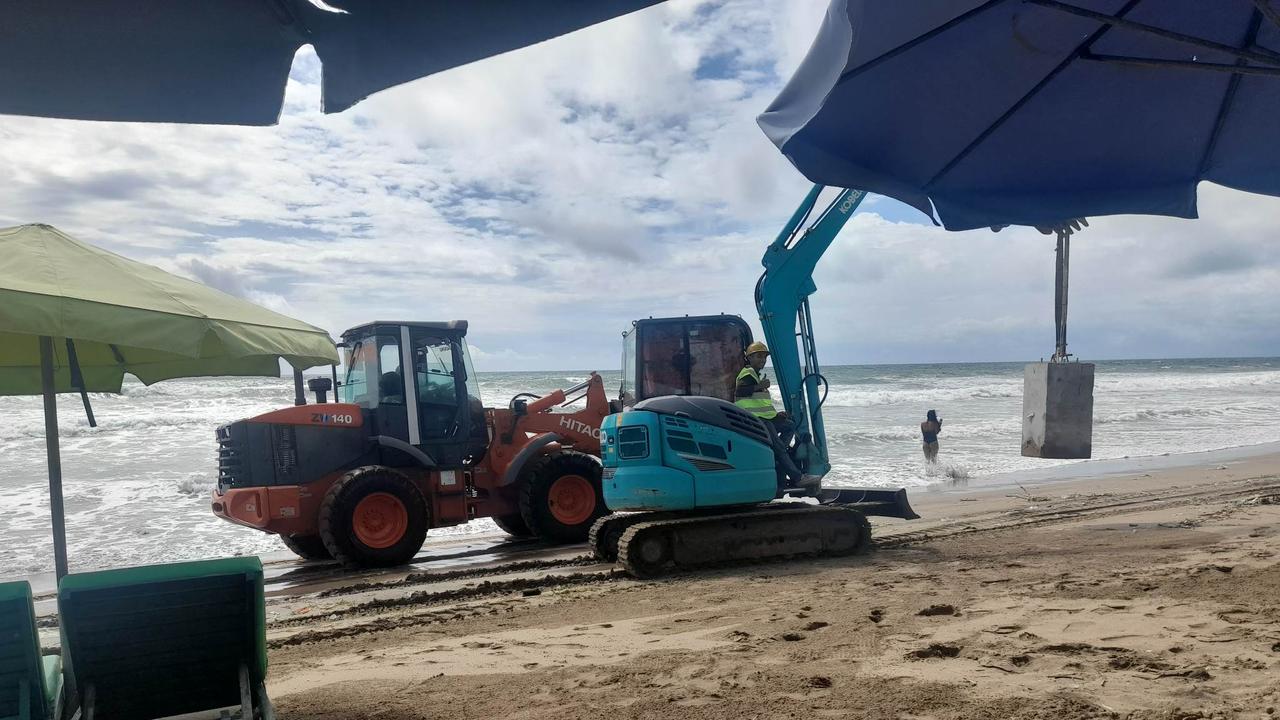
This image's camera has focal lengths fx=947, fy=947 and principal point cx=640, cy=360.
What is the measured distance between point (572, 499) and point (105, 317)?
21.4 ft

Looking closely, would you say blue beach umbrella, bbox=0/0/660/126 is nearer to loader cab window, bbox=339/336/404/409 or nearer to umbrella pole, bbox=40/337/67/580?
umbrella pole, bbox=40/337/67/580

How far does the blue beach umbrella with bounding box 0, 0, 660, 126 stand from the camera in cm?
258

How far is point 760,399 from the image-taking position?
8.24 meters

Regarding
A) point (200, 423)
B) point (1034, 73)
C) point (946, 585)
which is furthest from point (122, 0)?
point (200, 423)

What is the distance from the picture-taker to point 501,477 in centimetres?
980

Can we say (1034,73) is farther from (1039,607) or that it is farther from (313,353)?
(313,353)

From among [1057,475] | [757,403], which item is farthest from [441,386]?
[1057,475]

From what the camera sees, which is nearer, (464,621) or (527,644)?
(527,644)

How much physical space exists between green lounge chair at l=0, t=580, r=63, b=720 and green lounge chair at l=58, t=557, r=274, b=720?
109mm

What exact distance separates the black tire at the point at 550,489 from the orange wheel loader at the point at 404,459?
0.04 ft

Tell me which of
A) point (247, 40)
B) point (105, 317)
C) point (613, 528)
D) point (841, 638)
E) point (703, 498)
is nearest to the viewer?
point (247, 40)

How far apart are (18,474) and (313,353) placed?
1403cm

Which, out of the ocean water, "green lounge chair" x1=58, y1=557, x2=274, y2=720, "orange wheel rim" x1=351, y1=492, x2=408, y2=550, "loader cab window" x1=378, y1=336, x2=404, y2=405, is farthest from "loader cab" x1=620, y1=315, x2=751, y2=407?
"green lounge chair" x1=58, y1=557, x2=274, y2=720

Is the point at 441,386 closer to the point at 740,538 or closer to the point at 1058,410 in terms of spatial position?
the point at 740,538
